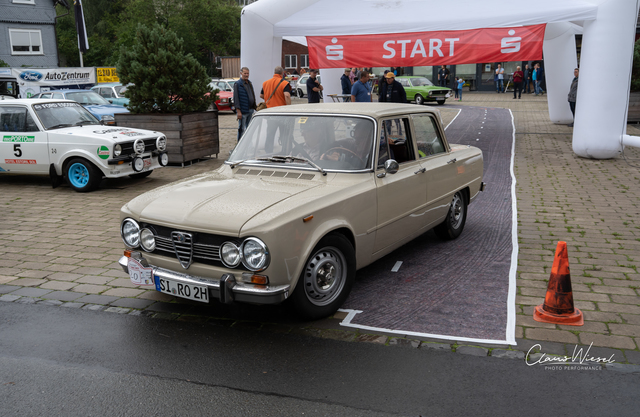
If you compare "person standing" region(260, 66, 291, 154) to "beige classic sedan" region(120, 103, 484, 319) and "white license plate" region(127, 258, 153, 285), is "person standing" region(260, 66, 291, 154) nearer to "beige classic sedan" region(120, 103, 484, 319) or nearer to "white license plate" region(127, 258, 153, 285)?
"beige classic sedan" region(120, 103, 484, 319)

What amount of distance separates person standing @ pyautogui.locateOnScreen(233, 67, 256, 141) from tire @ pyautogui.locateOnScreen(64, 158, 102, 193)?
12.5 feet

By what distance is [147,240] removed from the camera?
449 cm

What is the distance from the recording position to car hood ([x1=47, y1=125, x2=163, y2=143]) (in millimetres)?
9633

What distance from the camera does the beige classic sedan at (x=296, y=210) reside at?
4.07 metres

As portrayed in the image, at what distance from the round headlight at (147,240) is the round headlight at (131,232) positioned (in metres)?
0.06

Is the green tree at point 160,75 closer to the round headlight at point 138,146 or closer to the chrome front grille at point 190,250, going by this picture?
the round headlight at point 138,146

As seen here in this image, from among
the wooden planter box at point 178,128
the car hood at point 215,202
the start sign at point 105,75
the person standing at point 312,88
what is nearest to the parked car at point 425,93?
the person standing at point 312,88

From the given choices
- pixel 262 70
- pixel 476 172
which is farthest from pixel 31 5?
pixel 476 172

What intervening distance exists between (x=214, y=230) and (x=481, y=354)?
6.90 ft

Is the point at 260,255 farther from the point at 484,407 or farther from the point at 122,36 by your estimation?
the point at 122,36

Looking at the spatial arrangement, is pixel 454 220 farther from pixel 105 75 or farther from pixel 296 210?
pixel 105 75

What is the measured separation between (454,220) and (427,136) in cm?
120

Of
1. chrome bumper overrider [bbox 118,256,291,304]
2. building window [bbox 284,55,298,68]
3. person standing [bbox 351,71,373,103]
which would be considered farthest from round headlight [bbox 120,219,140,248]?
building window [bbox 284,55,298,68]

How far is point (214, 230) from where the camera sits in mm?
4070
